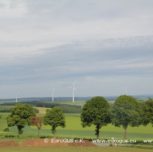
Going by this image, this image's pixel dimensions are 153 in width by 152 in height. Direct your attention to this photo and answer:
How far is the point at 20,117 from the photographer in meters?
110

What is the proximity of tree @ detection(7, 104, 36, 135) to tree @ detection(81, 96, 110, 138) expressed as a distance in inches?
586

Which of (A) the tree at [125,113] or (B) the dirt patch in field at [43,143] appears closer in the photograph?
(B) the dirt patch in field at [43,143]

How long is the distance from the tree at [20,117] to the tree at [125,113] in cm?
2288

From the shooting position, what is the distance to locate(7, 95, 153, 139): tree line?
10056 cm

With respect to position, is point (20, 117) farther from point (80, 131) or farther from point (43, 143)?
point (43, 143)

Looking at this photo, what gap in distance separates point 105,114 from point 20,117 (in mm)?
22402

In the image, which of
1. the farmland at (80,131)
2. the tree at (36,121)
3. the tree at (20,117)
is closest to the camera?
the tree at (20,117)

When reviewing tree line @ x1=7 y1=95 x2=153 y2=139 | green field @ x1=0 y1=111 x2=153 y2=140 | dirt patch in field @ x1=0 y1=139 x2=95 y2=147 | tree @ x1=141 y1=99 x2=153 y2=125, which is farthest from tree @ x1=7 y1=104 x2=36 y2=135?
tree @ x1=141 y1=99 x2=153 y2=125

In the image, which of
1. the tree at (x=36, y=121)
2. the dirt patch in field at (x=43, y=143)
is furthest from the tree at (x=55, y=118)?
the dirt patch in field at (x=43, y=143)

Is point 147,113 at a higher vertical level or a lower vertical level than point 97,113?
higher

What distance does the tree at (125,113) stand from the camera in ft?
331

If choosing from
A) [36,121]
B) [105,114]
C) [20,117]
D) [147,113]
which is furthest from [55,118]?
[147,113]

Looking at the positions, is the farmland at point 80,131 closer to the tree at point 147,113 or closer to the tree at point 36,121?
the tree at point 36,121

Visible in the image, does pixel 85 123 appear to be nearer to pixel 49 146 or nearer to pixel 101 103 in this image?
pixel 101 103
